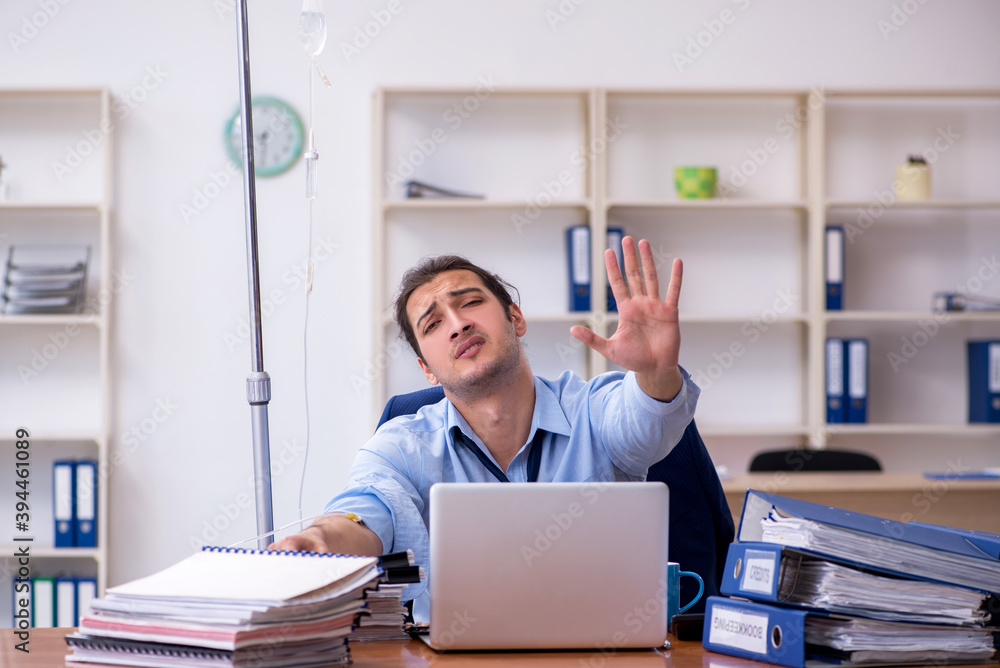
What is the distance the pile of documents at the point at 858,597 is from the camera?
98cm

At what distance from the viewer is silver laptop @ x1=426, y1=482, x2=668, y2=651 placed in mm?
1010

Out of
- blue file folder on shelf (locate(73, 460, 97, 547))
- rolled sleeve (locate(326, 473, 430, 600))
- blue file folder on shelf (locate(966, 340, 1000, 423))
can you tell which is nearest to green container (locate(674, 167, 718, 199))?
blue file folder on shelf (locate(966, 340, 1000, 423))

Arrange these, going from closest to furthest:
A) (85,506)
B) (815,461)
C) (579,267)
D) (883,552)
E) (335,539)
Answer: (883,552), (335,539), (815,461), (85,506), (579,267)

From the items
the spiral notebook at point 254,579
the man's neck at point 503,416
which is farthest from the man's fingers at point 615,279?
the spiral notebook at point 254,579

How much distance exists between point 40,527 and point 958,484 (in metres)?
3.33

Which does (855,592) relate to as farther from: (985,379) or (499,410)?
(985,379)

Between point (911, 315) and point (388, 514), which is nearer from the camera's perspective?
point (388, 514)

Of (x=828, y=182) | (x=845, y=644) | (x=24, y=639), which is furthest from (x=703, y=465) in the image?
(x=828, y=182)

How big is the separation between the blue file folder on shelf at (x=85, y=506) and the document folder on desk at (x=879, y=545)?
2899 millimetres

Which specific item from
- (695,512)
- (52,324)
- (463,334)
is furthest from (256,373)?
(52,324)

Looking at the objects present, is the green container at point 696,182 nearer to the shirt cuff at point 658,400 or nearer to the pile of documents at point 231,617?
the shirt cuff at point 658,400

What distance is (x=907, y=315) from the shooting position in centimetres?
346

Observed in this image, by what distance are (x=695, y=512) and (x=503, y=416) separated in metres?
0.40

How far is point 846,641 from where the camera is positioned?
3.17 ft
